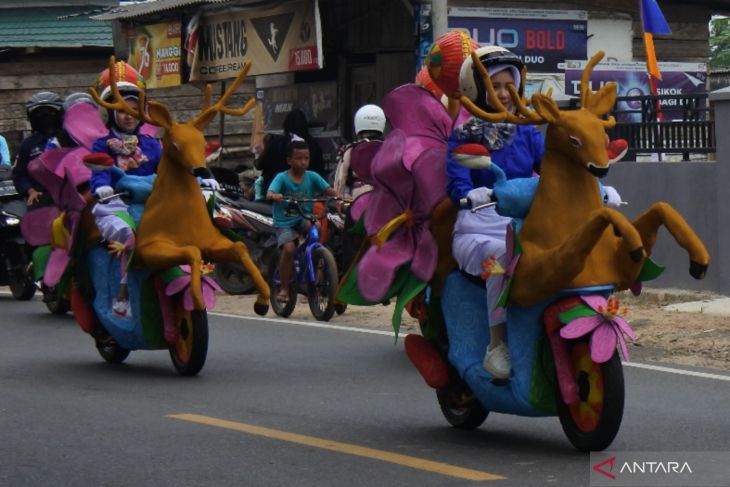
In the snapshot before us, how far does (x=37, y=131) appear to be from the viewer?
53.6 ft

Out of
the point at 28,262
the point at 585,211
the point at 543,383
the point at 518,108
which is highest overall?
the point at 518,108

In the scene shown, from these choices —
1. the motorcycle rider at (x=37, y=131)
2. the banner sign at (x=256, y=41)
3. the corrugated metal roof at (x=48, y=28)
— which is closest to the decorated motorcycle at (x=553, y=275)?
the motorcycle rider at (x=37, y=131)

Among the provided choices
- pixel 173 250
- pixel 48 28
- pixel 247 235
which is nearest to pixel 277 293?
pixel 247 235

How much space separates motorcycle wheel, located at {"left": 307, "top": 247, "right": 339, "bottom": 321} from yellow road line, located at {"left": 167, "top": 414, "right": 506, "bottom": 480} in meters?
5.91

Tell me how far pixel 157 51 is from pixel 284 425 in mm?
16270

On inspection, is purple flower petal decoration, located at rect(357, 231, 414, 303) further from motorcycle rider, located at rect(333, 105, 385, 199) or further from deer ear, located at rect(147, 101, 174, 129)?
motorcycle rider, located at rect(333, 105, 385, 199)

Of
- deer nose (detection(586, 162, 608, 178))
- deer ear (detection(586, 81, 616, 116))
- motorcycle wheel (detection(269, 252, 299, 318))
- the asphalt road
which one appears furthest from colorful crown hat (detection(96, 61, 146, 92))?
deer nose (detection(586, 162, 608, 178))

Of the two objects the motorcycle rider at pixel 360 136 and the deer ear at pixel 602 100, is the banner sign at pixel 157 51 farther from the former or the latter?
the deer ear at pixel 602 100

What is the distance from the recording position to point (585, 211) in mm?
7809

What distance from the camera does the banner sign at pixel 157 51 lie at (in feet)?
79.9

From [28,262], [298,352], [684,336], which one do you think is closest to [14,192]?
[28,262]

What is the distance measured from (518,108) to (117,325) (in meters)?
4.83

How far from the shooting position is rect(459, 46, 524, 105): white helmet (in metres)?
8.46

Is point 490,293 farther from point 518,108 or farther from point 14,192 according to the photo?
point 14,192
